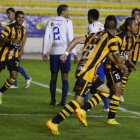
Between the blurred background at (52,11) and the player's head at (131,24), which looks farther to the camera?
the blurred background at (52,11)

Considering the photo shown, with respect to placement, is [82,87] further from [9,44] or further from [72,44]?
[9,44]

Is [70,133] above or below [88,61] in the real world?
below

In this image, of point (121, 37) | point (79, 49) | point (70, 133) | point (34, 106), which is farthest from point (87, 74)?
point (79, 49)

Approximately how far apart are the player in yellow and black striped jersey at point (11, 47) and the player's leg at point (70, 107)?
3.61 metres

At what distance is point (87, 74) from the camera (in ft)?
27.4

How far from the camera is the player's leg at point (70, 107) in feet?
26.6

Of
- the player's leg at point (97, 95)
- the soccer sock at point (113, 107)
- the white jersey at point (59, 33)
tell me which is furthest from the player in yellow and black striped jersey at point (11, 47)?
the player's leg at point (97, 95)

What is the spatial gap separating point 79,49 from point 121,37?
22.2m

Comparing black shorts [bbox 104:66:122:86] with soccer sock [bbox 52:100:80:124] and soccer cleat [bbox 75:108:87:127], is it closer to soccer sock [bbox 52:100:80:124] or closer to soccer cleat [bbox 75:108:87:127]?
soccer cleat [bbox 75:108:87:127]

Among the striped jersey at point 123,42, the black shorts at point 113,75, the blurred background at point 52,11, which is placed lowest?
the blurred background at point 52,11

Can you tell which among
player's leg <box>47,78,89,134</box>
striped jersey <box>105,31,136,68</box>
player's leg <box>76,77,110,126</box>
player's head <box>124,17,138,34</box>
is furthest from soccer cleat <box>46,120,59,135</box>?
player's head <box>124,17,138,34</box>

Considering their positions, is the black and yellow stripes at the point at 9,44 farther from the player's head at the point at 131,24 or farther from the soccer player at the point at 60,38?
the player's head at the point at 131,24

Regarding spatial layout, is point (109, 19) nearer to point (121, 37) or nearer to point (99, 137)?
point (121, 37)

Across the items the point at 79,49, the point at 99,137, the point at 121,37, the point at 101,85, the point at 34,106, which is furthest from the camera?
the point at 79,49
